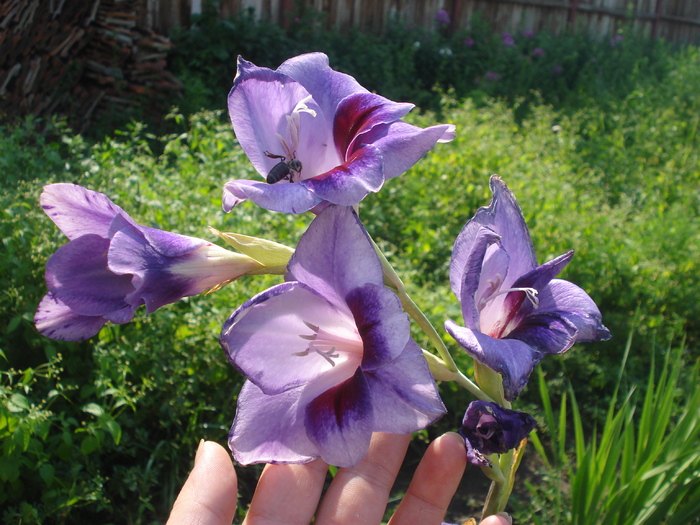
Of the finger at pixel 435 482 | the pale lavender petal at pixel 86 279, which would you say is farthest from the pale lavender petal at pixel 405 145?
the finger at pixel 435 482

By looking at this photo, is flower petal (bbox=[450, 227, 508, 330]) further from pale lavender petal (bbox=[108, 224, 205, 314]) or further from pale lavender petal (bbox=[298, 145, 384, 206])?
pale lavender petal (bbox=[108, 224, 205, 314])

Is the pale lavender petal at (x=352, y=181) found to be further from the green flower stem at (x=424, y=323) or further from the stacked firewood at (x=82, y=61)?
the stacked firewood at (x=82, y=61)

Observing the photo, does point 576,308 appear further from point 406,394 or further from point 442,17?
point 442,17

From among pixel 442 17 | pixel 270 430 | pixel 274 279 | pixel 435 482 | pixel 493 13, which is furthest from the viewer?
pixel 493 13

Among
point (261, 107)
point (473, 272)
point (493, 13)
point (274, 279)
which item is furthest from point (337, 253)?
point (493, 13)

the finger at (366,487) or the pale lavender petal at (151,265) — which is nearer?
the pale lavender petal at (151,265)

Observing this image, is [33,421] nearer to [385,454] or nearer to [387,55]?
[385,454]

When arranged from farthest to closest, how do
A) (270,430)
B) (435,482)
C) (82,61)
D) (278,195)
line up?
(82,61) < (435,482) < (270,430) < (278,195)
